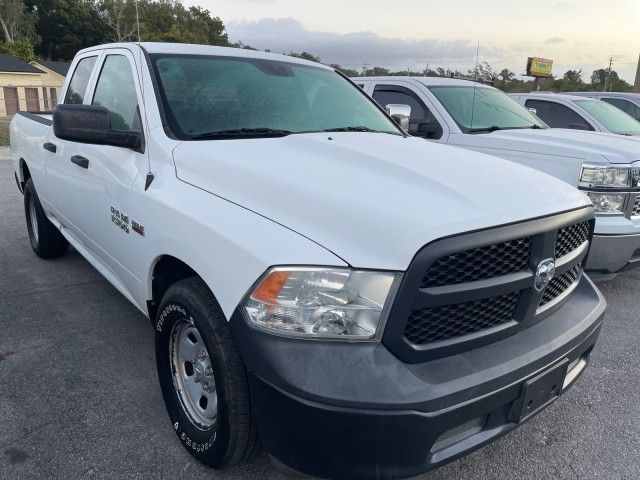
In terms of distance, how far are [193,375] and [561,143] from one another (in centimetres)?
394

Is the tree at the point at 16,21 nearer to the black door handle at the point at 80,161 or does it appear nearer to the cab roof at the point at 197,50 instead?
the black door handle at the point at 80,161

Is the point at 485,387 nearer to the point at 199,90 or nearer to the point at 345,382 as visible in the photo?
the point at 345,382

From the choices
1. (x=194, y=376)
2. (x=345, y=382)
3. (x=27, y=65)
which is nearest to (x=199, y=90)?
(x=194, y=376)

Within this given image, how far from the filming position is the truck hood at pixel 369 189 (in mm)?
1849

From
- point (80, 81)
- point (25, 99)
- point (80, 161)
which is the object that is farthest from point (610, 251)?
point (25, 99)

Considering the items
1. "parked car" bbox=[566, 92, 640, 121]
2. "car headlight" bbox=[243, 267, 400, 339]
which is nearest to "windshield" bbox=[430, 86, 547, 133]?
"car headlight" bbox=[243, 267, 400, 339]

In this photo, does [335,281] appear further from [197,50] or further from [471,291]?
[197,50]

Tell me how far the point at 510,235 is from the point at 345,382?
2.59 ft

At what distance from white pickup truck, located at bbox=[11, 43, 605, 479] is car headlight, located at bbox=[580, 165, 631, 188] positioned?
201 centimetres

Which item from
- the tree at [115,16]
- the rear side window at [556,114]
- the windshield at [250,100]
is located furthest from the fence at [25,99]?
the windshield at [250,100]

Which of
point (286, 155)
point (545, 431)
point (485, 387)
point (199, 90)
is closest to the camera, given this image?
point (485, 387)

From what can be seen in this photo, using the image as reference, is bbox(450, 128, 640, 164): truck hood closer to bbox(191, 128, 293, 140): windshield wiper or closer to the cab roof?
the cab roof

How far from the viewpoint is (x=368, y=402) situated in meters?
1.70

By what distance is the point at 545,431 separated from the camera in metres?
2.76
